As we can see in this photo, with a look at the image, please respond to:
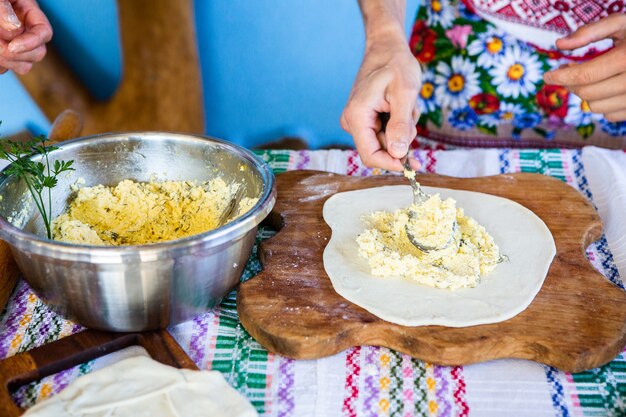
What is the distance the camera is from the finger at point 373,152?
149cm

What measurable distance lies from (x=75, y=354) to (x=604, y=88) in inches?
54.3

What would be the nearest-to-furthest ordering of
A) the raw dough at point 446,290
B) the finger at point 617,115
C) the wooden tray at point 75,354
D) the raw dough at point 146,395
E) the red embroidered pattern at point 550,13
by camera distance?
the raw dough at point 146,395 < the wooden tray at point 75,354 < the raw dough at point 446,290 < the finger at point 617,115 < the red embroidered pattern at point 550,13

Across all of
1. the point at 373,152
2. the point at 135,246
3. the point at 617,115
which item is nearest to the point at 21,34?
the point at 135,246

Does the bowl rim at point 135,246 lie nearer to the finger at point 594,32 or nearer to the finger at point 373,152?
the finger at point 373,152

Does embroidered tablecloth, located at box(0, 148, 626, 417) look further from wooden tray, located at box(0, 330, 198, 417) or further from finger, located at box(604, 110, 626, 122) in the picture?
finger, located at box(604, 110, 626, 122)

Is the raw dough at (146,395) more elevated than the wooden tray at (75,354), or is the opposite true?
the raw dough at (146,395)

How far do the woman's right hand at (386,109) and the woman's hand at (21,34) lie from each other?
29.4 inches

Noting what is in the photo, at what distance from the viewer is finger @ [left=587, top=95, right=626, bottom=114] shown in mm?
1643

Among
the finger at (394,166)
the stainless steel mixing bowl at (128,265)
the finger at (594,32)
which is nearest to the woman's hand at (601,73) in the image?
the finger at (594,32)

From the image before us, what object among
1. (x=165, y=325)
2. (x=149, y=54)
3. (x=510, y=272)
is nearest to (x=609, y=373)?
(x=510, y=272)

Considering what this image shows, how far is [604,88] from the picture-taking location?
1.63 m

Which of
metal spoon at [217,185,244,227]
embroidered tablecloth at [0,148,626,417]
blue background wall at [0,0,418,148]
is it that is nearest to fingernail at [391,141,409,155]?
metal spoon at [217,185,244,227]

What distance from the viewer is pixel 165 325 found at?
119 centimetres

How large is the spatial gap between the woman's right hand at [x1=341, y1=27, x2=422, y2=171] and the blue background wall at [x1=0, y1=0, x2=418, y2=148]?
147 centimetres
